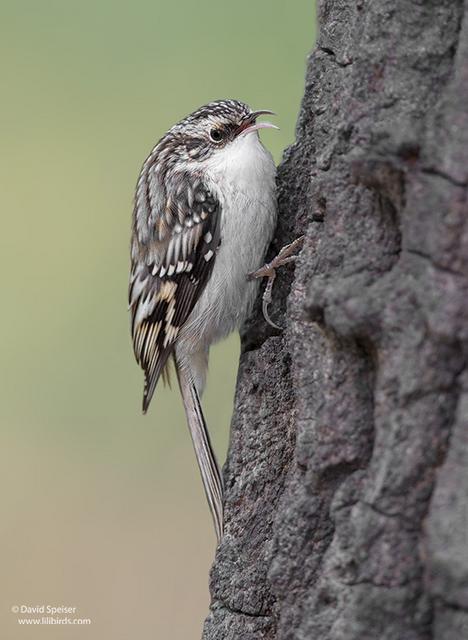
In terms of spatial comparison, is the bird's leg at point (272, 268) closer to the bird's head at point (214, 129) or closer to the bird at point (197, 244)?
the bird at point (197, 244)

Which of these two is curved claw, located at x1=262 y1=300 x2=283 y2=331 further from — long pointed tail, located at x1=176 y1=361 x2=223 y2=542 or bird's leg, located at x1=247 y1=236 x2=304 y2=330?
long pointed tail, located at x1=176 y1=361 x2=223 y2=542

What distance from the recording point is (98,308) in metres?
4.43

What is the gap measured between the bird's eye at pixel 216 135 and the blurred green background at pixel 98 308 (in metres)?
1.02

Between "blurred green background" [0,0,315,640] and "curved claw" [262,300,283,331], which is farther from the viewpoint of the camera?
"blurred green background" [0,0,315,640]

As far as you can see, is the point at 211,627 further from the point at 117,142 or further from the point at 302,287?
the point at 117,142

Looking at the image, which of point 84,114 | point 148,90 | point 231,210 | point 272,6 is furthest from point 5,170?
point 231,210

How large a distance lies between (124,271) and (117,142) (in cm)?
63

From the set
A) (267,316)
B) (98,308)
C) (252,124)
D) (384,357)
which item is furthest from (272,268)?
(98,308)

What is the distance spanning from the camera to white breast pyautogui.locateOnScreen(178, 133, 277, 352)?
2688 millimetres

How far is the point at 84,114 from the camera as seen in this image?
4.89 m

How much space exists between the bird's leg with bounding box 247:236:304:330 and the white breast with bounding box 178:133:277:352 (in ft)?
0.21

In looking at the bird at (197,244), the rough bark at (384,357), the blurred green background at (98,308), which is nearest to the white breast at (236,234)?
the bird at (197,244)

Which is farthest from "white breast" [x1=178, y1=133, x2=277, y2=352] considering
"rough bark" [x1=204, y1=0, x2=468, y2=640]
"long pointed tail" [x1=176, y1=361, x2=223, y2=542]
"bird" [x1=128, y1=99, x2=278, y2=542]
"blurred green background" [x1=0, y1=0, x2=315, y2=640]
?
"blurred green background" [x1=0, y1=0, x2=315, y2=640]

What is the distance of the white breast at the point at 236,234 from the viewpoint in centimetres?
269
